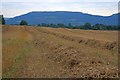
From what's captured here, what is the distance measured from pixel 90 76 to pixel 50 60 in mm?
8916

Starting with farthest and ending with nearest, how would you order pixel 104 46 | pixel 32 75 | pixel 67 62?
pixel 104 46 < pixel 67 62 < pixel 32 75

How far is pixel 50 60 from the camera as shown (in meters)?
23.8

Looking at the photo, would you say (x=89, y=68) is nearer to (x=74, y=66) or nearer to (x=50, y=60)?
(x=74, y=66)

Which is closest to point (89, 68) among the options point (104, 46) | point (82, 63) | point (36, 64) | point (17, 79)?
point (82, 63)

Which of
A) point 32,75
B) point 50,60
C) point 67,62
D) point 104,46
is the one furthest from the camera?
point 104,46

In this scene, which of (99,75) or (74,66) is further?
(74,66)

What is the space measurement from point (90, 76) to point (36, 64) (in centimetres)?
746

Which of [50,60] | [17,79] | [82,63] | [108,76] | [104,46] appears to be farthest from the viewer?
[104,46]

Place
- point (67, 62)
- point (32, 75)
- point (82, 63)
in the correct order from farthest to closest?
1. point (67, 62)
2. point (82, 63)
3. point (32, 75)

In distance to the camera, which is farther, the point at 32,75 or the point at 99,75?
the point at 32,75

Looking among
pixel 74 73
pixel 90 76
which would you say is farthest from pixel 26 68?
pixel 90 76

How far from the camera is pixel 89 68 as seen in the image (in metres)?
17.4

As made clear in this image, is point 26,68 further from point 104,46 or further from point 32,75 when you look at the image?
point 104,46

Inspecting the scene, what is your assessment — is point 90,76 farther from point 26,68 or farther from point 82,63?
point 26,68
